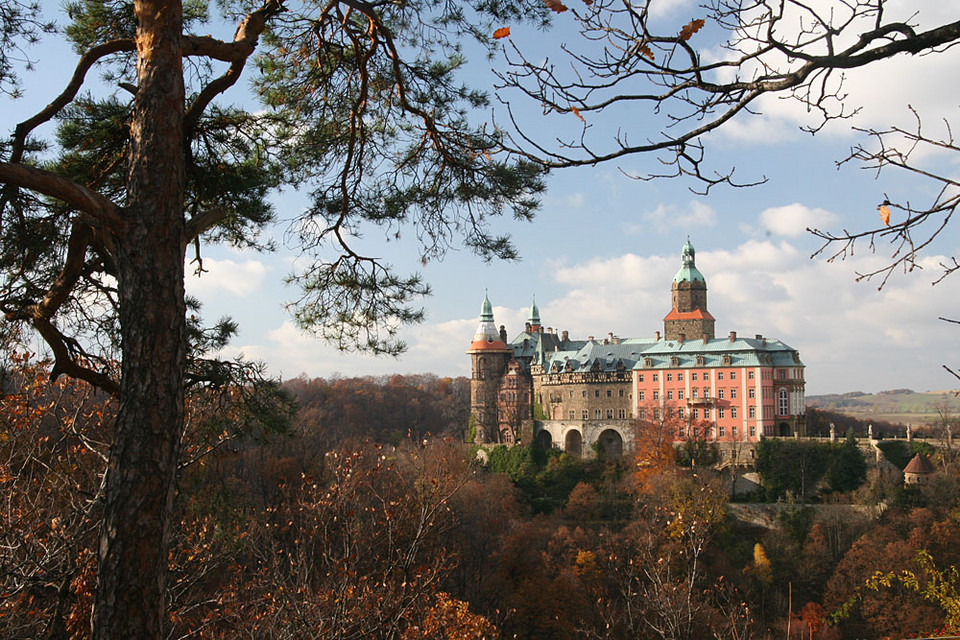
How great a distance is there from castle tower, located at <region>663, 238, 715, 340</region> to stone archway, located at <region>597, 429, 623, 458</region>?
687 centimetres

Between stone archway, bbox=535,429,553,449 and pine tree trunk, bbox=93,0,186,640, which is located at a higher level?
pine tree trunk, bbox=93,0,186,640

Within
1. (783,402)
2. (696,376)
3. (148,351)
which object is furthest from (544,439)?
(148,351)

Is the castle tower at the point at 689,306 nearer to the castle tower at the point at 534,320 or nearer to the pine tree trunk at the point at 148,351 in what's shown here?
the castle tower at the point at 534,320

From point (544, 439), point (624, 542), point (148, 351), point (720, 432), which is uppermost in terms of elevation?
point (148, 351)

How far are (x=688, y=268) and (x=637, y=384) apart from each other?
28.4 ft

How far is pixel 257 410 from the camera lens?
5.81 m

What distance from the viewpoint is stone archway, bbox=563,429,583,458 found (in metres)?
46.0

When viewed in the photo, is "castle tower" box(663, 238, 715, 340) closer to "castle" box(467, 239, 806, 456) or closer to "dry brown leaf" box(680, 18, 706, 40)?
"castle" box(467, 239, 806, 456)

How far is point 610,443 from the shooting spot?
1788 inches

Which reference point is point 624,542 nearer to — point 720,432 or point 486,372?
point 720,432

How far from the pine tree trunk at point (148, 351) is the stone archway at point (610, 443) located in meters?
42.4

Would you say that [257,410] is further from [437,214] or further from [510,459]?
[510,459]

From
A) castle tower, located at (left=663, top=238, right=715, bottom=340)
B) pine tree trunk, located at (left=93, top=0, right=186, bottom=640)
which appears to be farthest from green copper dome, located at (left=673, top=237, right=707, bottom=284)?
pine tree trunk, located at (left=93, top=0, right=186, bottom=640)

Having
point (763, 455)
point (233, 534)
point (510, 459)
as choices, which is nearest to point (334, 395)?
point (510, 459)
